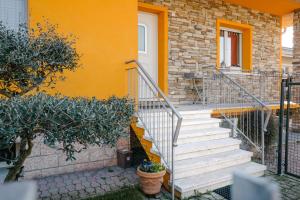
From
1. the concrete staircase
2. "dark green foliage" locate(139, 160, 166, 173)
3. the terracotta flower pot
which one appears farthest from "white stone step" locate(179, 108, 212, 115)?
the terracotta flower pot

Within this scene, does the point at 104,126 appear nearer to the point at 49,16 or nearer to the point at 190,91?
the point at 49,16

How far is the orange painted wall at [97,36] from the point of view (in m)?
4.40

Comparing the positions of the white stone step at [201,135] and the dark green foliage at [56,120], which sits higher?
the dark green foliage at [56,120]

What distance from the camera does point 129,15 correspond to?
5.06 meters

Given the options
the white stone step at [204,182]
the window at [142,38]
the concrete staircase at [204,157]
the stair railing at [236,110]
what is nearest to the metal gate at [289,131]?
the stair railing at [236,110]

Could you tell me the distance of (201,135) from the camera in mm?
4867

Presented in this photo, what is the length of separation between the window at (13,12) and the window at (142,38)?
9.27ft

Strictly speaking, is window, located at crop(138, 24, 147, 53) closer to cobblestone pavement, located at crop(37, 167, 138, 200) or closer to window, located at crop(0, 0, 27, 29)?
window, located at crop(0, 0, 27, 29)

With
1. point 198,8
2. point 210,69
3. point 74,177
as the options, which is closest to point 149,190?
point 74,177

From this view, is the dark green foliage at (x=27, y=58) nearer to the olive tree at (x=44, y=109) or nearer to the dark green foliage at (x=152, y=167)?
the olive tree at (x=44, y=109)

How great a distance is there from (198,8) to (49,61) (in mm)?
5232

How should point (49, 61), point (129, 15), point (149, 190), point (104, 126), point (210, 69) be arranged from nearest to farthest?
point (104, 126) < point (49, 61) < point (149, 190) < point (129, 15) < point (210, 69)

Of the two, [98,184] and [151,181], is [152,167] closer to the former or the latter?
[151,181]

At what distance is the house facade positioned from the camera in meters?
4.41
